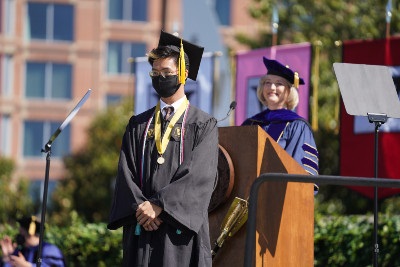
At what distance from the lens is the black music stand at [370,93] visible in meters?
7.75

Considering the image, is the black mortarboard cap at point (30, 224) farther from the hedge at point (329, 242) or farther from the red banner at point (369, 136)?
the red banner at point (369, 136)

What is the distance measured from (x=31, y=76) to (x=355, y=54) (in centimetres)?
4514

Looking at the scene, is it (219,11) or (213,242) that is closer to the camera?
(213,242)

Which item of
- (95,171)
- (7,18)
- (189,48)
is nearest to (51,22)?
(7,18)

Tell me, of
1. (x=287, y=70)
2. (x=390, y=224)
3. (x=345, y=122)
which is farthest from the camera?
(x=345, y=122)

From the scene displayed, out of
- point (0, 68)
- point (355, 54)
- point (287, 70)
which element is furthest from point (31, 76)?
point (287, 70)

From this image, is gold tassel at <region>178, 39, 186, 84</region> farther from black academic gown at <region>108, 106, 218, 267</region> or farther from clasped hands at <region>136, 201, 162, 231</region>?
clasped hands at <region>136, 201, 162, 231</region>

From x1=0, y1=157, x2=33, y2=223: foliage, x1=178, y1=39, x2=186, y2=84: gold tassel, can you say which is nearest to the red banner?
x1=178, y1=39, x2=186, y2=84: gold tassel

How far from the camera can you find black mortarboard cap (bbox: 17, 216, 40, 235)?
35.3ft

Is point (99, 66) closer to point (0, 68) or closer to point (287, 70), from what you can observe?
point (0, 68)

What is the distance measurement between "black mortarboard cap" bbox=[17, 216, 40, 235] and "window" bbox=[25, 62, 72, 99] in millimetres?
45175

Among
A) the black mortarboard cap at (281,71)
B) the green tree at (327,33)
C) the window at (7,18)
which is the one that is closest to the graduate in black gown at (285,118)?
the black mortarboard cap at (281,71)

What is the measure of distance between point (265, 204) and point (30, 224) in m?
4.09

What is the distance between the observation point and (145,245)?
6996 mm
